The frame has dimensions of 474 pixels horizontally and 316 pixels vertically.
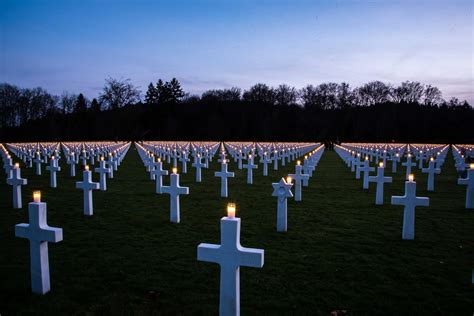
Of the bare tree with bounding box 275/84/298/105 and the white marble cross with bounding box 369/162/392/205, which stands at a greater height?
the bare tree with bounding box 275/84/298/105

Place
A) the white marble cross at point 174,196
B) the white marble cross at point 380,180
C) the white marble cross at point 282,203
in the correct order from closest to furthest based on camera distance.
A: the white marble cross at point 282,203
the white marble cross at point 174,196
the white marble cross at point 380,180

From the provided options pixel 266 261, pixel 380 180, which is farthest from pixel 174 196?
pixel 380 180

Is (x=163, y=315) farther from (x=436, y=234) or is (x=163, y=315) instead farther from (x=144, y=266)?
(x=436, y=234)

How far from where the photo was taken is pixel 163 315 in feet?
11.7

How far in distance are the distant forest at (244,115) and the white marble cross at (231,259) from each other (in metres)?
62.9

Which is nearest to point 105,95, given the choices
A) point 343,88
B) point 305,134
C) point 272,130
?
point 272,130

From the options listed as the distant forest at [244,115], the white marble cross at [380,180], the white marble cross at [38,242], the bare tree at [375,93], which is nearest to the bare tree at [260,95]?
the distant forest at [244,115]

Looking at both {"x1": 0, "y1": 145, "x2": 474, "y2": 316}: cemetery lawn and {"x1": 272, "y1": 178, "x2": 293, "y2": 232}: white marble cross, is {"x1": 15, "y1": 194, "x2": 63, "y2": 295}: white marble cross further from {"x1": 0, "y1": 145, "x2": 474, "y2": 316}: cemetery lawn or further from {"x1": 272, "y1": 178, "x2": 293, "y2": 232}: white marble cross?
{"x1": 272, "y1": 178, "x2": 293, "y2": 232}: white marble cross

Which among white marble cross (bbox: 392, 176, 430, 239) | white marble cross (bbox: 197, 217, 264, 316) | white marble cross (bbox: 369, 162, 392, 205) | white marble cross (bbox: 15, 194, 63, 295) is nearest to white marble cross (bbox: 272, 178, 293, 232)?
white marble cross (bbox: 392, 176, 430, 239)

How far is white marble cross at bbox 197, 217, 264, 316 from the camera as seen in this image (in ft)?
10.6

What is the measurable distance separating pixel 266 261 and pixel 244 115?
249ft

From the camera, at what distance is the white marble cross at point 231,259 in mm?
3240

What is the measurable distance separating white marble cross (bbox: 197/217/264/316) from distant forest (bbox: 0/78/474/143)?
62.9 meters

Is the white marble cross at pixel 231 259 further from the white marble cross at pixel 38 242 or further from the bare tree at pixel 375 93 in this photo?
the bare tree at pixel 375 93
